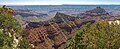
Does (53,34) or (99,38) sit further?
(53,34)

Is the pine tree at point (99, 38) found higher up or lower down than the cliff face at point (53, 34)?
higher up

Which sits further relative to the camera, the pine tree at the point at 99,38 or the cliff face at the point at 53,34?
the cliff face at the point at 53,34

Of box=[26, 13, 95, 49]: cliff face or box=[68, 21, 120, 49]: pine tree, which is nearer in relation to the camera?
box=[68, 21, 120, 49]: pine tree

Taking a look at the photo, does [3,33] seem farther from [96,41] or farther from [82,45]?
[96,41]

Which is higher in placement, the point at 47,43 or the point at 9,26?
the point at 9,26

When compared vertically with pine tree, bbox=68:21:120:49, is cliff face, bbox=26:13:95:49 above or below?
below

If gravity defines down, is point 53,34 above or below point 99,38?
below

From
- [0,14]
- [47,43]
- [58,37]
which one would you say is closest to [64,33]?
[58,37]

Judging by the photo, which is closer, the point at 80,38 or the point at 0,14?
the point at 80,38
